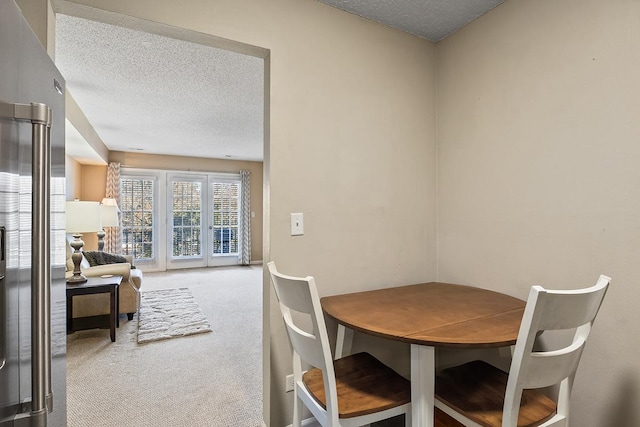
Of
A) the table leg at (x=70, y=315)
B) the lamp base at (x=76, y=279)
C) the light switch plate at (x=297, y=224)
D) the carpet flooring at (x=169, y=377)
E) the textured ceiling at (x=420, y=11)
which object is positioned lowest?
the carpet flooring at (x=169, y=377)

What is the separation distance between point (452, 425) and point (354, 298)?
690 millimetres

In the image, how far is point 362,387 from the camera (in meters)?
1.34

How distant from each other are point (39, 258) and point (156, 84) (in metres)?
2.81

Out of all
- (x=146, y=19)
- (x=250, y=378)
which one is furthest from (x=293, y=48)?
(x=250, y=378)

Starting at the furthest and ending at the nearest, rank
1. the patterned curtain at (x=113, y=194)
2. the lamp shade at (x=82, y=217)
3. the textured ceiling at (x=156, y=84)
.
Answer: the patterned curtain at (x=113, y=194) → the lamp shade at (x=82, y=217) → the textured ceiling at (x=156, y=84)

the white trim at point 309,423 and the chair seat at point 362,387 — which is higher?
the chair seat at point 362,387

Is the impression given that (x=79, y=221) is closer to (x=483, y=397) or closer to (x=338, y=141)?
(x=338, y=141)

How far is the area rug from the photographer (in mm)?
3252

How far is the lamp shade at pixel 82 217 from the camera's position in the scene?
117 inches

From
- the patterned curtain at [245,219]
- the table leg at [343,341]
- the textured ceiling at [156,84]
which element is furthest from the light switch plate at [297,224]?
the patterned curtain at [245,219]

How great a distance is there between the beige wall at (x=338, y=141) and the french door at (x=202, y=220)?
5779mm

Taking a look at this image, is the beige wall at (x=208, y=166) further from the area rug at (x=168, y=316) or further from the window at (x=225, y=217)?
the area rug at (x=168, y=316)

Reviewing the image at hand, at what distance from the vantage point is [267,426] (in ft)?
5.64

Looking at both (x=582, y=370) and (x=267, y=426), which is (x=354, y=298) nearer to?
(x=267, y=426)
